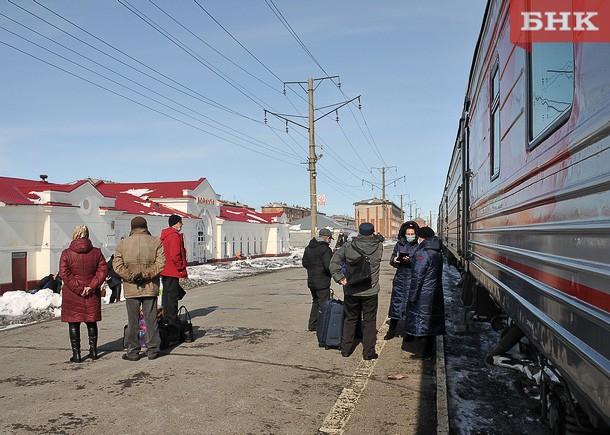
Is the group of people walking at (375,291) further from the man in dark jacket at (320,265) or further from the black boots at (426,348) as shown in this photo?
the man in dark jacket at (320,265)

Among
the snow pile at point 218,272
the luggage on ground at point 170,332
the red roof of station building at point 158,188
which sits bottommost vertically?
the snow pile at point 218,272

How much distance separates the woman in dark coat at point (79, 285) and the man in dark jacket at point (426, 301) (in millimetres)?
3818

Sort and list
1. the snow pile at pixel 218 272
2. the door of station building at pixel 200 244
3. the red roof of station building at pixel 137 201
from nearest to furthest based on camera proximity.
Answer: the snow pile at pixel 218 272, the red roof of station building at pixel 137 201, the door of station building at pixel 200 244

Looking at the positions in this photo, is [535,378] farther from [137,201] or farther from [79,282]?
[137,201]

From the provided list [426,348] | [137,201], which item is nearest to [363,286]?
[426,348]

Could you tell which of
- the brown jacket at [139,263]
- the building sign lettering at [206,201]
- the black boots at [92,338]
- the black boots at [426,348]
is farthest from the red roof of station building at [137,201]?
the black boots at [426,348]

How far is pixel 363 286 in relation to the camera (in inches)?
255

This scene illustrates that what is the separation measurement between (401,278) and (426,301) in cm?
94

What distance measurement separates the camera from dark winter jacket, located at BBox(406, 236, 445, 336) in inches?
259

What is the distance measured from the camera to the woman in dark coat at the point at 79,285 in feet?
20.9

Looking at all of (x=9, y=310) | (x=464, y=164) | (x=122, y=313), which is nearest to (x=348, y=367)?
(x=464, y=164)

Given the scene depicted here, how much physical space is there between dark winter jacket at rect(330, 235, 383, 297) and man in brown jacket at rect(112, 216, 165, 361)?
2147mm

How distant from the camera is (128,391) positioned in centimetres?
527

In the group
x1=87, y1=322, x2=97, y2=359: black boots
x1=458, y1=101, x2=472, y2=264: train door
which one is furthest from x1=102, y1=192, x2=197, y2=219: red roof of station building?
x1=458, y1=101, x2=472, y2=264: train door
